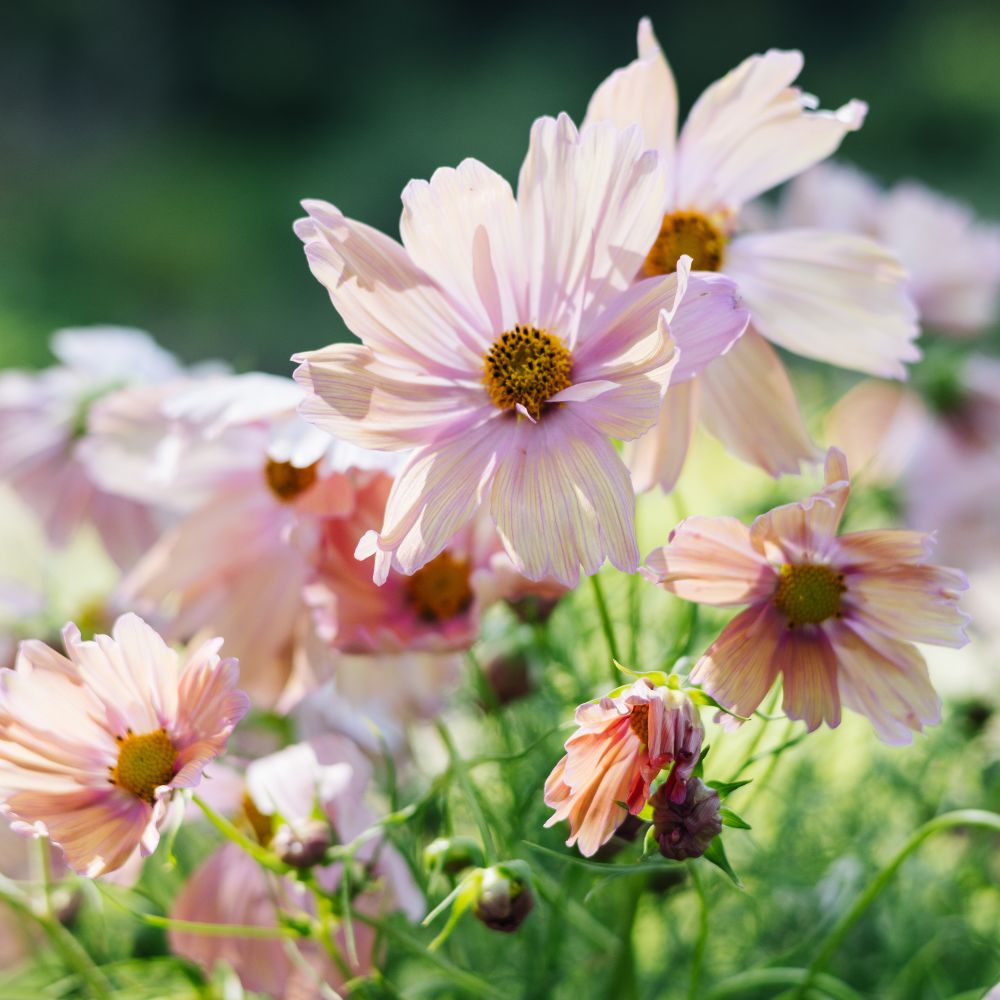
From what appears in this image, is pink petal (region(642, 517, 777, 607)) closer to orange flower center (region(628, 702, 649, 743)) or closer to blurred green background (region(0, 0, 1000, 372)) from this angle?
orange flower center (region(628, 702, 649, 743))

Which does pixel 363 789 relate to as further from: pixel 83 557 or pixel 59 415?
pixel 83 557

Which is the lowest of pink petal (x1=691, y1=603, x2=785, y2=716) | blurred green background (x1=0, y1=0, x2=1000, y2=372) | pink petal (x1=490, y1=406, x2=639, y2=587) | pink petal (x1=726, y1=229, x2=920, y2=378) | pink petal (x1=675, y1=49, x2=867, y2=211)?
pink petal (x1=691, y1=603, x2=785, y2=716)

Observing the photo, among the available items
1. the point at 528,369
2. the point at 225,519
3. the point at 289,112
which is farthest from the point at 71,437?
the point at 289,112

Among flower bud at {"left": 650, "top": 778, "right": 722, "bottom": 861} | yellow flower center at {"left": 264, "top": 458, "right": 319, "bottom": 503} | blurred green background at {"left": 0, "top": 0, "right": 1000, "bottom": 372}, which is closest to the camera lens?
flower bud at {"left": 650, "top": 778, "right": 722, "bottom": 861}

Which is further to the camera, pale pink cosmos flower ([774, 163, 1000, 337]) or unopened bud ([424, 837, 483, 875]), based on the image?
pale pink cosmos flower ([774, 163, 1000, 337])

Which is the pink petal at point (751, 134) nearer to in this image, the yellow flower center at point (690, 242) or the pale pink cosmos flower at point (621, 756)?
the yellow flower center at point (690, 242)

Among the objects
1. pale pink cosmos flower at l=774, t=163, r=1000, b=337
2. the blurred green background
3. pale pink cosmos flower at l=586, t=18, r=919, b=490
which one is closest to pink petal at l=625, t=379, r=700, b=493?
pale pink cosmos flower at l=586, t=18, r=919, b=490

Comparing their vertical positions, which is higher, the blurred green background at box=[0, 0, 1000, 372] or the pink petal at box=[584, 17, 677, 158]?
the blurred green background at box=[0, 0, 1000, 372]

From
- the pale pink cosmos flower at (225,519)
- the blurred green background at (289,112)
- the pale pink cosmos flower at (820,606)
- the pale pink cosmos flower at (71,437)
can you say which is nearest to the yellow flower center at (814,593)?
the pale pink cosmos flower at (820,606)
